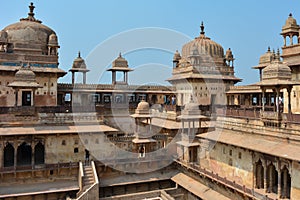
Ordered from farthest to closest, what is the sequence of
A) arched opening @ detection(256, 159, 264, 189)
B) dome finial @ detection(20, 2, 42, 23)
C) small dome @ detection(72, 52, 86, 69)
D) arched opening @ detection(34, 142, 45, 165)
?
small dome @ detection(72, 52, 86, 69) < dome finial @ detection(20, 2, 42, 23) < arched opening @ detection(34, 142, 45, 165) < arched opening @ detection(256, 159, 264, 189)

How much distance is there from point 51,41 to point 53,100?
18.5ft

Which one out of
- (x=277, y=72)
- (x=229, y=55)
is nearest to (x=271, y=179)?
(x=277, y=72)

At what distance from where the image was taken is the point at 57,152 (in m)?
20.0

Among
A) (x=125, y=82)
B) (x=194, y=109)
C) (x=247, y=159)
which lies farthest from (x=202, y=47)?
(x=247, y=159)

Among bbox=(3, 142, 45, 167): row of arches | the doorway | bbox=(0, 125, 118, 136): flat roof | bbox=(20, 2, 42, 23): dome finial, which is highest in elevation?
bbox=(20, 2, 42, 23): dome finial

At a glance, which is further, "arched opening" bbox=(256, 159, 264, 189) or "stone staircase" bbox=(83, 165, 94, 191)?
"stone staircase" bbox=(83, 165, 94, 191)

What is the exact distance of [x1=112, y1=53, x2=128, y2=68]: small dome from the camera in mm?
30594

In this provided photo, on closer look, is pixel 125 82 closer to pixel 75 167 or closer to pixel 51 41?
pixel 51 41

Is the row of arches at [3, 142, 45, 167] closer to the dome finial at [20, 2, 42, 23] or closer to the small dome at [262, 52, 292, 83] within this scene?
the dome finial at [20, 2, 42, 23]

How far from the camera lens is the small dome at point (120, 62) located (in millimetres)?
30594

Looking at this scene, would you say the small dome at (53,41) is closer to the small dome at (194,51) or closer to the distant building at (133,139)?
the distant building at (133,139)

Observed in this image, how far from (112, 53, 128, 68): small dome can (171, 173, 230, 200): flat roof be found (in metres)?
14.2

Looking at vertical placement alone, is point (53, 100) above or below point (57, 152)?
above

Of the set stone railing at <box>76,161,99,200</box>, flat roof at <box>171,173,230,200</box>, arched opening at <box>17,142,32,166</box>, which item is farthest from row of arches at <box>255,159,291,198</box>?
arched opening at <box>17,142,32,166</box>
